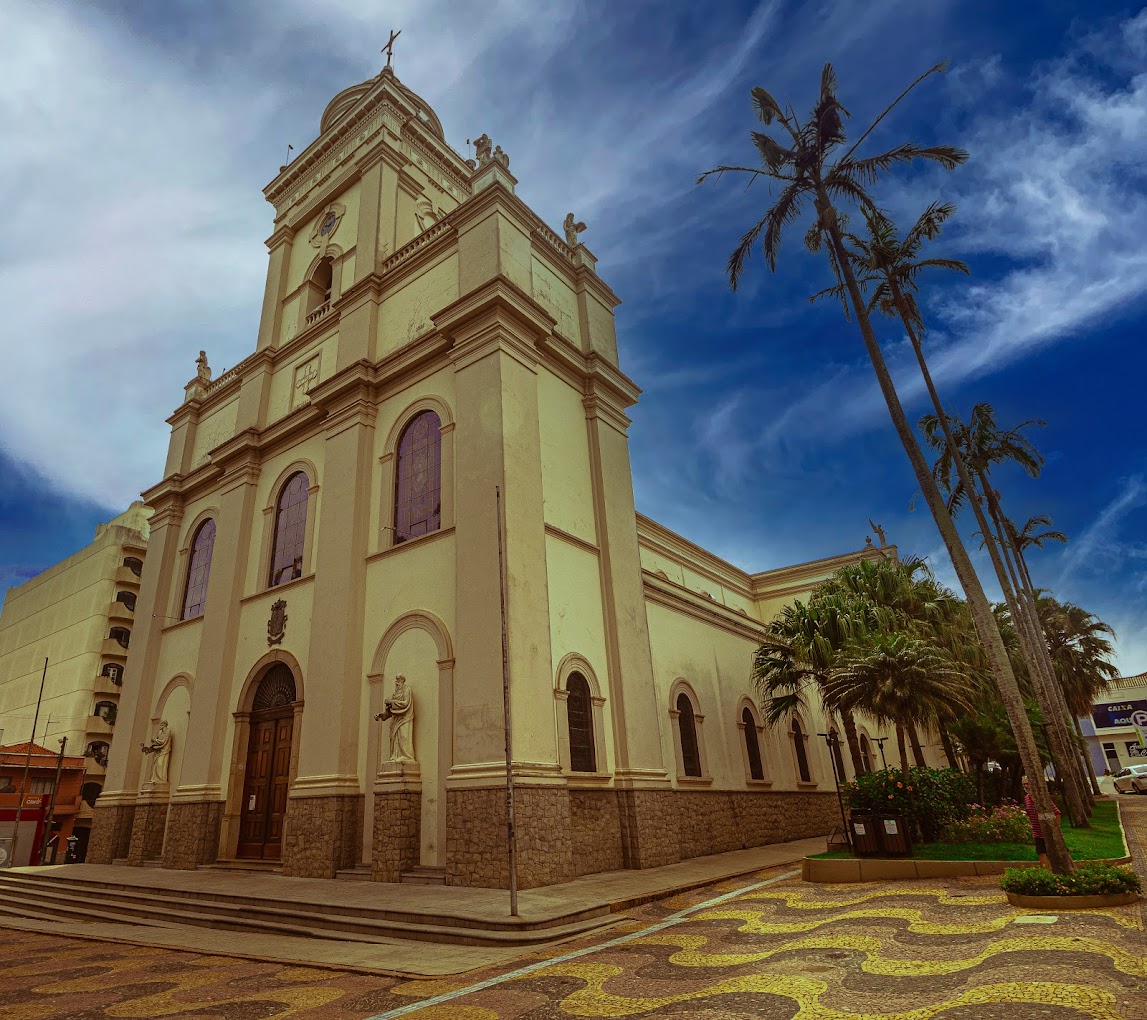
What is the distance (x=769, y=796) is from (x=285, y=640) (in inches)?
586

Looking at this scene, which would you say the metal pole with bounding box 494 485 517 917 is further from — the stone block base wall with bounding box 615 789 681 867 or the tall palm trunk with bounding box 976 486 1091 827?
the tall palm trunk with bounding box 976 486 1091 827

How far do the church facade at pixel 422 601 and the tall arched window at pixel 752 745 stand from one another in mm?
93

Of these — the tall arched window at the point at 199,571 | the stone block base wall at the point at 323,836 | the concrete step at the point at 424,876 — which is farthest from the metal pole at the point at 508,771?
the tall arched window at the point at 199,571

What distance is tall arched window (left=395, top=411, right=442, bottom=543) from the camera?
1642cm

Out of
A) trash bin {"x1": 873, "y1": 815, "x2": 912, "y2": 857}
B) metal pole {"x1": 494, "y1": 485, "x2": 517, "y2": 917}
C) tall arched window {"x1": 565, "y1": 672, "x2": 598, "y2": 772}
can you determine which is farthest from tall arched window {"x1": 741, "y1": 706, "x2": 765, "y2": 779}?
metal pole {"x1": 494, "y1": 485, "x2": 517, "y2": 917}

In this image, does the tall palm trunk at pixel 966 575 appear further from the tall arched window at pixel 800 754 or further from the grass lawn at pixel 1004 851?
the tall arched window at pixel 800 754

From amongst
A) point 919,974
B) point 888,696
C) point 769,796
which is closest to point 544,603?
point 888,696

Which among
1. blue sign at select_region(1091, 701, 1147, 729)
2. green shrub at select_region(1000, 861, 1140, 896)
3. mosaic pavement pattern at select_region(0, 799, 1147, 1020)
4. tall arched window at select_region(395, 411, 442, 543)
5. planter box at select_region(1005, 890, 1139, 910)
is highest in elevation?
tall arched window at select_region(395, 411, 442, 543)

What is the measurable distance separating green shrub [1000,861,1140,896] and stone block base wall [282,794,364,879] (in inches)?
463

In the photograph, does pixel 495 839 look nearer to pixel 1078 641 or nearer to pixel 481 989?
pixel 481 989

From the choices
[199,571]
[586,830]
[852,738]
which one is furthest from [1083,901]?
[199,571]

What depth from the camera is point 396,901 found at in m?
10.7

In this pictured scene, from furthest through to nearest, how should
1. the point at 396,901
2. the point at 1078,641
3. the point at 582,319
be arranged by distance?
the point at 1078,641
the point at 582,319
the point at 396,901

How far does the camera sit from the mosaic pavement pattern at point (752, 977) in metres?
5.15
